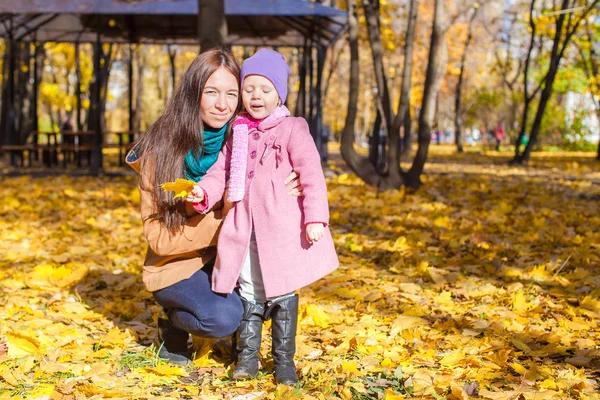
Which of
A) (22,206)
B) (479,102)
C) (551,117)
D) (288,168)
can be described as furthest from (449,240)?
(479,102)

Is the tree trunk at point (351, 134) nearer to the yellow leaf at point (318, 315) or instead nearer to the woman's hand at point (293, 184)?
the yellow leaf at point (318, 315)

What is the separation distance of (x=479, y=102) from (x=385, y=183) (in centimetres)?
3381

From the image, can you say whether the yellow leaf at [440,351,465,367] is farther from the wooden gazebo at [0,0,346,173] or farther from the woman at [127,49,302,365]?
the wooden gazebo at [0,0,346,173]

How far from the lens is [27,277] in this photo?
4617 mm

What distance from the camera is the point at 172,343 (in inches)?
130

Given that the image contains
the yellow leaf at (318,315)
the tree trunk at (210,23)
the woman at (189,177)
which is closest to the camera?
the woman at (189,177)

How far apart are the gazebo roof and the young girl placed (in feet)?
27.4

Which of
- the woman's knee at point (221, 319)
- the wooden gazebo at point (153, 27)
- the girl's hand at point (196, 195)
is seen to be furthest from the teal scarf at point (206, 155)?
the wooden gazebo at point (153, 27)

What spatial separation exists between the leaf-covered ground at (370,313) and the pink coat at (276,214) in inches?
18.2

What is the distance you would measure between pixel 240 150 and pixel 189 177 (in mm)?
326

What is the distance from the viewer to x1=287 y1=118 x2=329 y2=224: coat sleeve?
2.81 metres

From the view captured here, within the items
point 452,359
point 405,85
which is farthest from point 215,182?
point 405,85

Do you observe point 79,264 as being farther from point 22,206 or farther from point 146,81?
point 146,81

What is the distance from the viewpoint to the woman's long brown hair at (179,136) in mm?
3039
